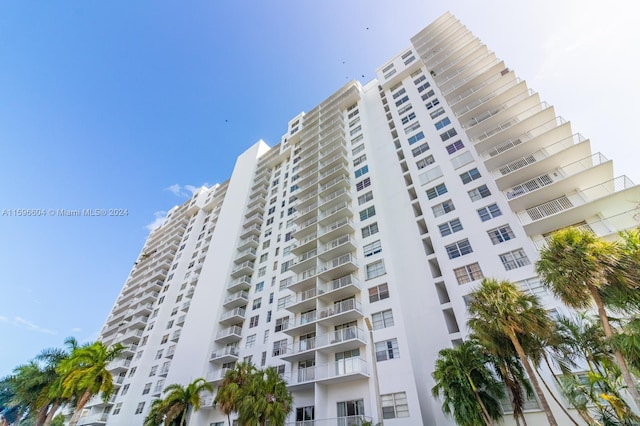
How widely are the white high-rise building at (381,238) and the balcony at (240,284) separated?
293mm

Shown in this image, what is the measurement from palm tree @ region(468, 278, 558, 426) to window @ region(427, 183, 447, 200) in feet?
52.7

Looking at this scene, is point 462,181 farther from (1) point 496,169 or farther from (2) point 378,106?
(2) point 378,106

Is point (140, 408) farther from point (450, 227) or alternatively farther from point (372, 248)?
point (450, 227)

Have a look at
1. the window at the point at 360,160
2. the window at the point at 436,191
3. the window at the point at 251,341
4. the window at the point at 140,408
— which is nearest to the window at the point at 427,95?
the window at the point at 360,160

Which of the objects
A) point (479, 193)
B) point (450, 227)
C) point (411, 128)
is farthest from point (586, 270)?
point (411, 128)

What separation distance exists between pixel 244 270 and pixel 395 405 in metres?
24.9

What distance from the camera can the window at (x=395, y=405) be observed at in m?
19.5

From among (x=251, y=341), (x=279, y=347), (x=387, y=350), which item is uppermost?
(x=251, y=341)

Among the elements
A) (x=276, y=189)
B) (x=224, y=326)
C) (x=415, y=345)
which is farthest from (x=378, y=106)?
(x=224, y=326)

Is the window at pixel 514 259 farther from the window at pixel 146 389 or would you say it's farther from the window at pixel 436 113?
the window at pixel 146 389

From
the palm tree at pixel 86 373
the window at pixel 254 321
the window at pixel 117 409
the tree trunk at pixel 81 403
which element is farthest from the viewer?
the window at pixel 117 409

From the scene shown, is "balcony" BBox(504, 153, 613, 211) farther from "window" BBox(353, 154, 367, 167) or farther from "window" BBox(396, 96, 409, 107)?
"window" BBox(396, 96, 409, 107)

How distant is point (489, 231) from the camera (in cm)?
2441

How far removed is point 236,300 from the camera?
3559 centimetres
